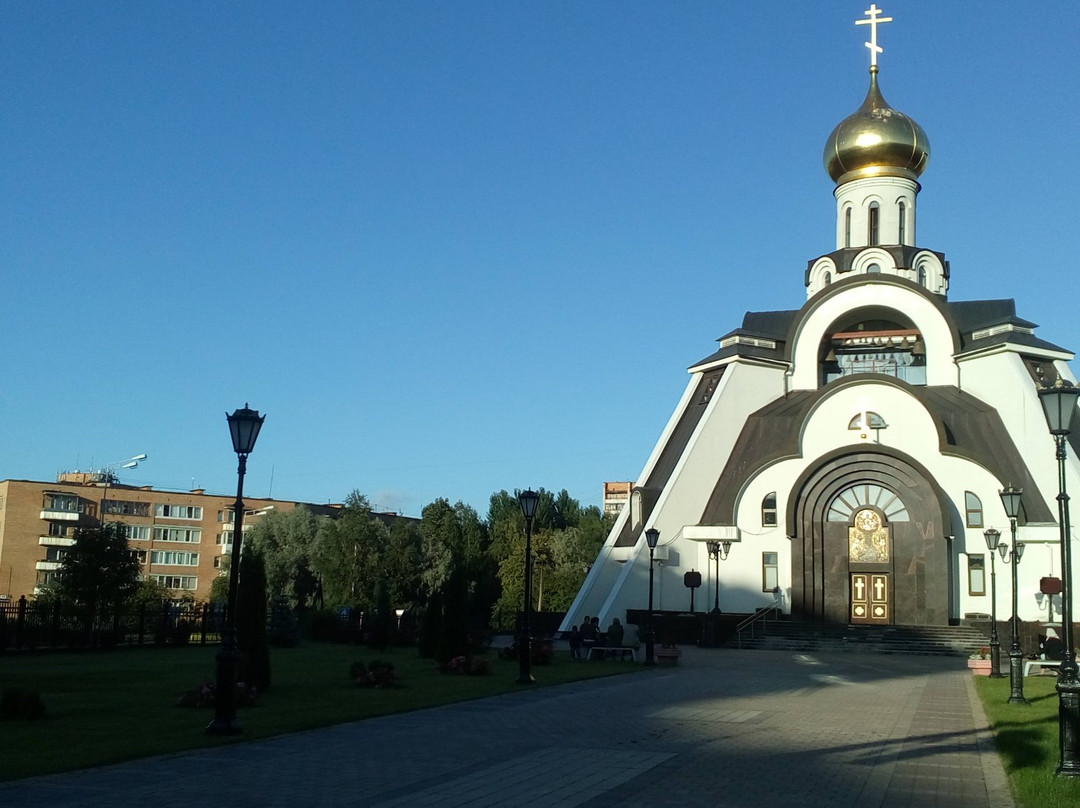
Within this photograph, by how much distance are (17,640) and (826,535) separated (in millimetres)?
23150

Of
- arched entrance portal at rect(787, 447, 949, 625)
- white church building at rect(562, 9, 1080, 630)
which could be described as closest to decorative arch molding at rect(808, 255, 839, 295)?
white church building at rect(562, 9, 1080, 630)

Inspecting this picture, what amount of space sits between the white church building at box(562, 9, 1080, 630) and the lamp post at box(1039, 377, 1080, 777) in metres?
23.2

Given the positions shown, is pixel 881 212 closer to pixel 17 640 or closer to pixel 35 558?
pixel 17 640

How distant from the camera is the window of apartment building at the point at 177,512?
68062 mm

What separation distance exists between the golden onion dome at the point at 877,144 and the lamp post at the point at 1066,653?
31475mm

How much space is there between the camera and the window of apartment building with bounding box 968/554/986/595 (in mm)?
33750

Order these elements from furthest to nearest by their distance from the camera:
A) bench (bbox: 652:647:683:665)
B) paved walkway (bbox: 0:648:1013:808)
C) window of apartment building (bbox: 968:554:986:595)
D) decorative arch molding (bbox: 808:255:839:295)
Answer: decorative arch molding (bbox: 808:255:839:295) → window of apartment building (bbox: 968:554:986:595) → bench (bbox: 652:647:683:665) → paved walkway (bbox: 0:648:1013:808)

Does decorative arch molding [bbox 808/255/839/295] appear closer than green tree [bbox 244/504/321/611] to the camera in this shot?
Yes

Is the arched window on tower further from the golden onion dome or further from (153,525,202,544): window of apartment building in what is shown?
(153,525,202,544): window of apartment building

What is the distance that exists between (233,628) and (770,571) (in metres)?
26.7

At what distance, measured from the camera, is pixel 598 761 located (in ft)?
31.4

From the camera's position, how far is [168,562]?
67250mm

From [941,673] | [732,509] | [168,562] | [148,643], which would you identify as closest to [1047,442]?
[732,509]

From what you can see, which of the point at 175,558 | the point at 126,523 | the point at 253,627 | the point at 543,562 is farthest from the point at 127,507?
the point at 253,627
